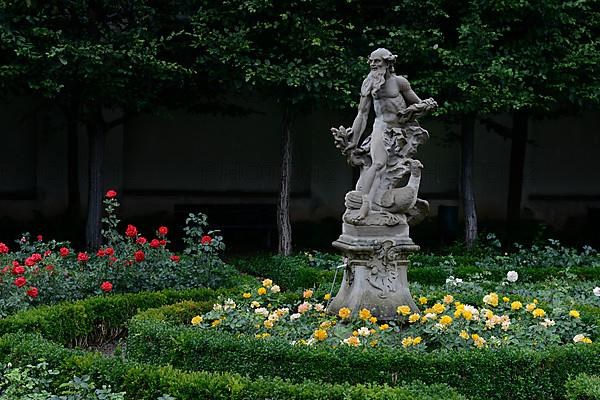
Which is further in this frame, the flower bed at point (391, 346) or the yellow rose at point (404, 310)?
the yellow rose at point (404, 310)

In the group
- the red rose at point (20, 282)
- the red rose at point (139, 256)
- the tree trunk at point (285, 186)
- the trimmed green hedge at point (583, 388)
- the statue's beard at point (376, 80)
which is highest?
the statue's beard at point (376, 80)

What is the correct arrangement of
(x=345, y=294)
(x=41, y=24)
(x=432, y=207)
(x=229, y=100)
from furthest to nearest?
(x=432, y=207) < (x=229, y=100) < (x=41, y=24) < (x=345, y=294)

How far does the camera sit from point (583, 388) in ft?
17.7

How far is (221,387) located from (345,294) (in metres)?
2.22

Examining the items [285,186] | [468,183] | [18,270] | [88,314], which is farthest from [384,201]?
[468,183]

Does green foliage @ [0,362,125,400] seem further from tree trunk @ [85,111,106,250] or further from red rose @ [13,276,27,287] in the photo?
tree trunk @ [85,111,106,250]

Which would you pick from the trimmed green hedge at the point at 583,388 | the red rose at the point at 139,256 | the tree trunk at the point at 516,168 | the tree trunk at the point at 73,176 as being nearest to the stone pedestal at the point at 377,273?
the trimmed green hedge at the point at 583,388

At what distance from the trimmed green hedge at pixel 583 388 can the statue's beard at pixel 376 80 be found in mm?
3064

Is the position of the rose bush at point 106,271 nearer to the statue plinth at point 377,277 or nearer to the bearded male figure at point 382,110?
the statue plinth at point 377,277

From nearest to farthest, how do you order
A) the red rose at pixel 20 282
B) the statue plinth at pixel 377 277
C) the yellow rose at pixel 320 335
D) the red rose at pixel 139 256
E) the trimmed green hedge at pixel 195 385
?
the trimmed green hedge at pixel 195 385 < the yellow rose at pixel 320 335 < the statue plinth at pixel 377 277 < the red rose at pixel 20 282 < the red rose at pixel 139 256

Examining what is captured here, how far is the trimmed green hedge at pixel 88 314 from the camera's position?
23.4 feet

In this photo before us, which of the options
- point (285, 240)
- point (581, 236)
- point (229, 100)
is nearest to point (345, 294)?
point (285, 240)

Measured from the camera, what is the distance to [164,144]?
1778cm

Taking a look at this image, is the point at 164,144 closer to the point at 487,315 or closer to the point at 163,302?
the point at 163,302
